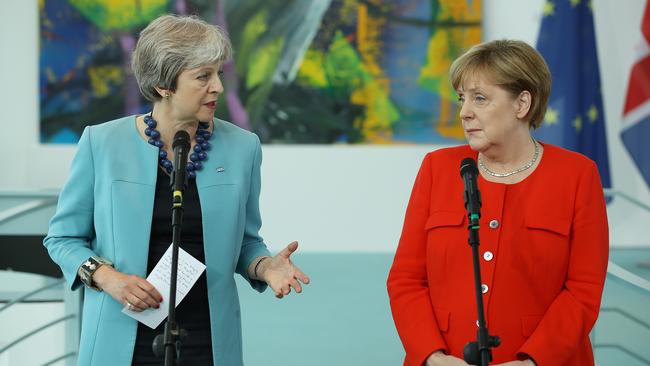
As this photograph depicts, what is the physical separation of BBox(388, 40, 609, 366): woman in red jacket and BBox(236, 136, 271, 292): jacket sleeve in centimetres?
35

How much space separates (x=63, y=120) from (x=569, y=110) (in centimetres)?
405

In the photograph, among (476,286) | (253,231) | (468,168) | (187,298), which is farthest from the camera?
(253,231)

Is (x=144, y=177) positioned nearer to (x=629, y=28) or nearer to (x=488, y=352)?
(x=488, y=352)

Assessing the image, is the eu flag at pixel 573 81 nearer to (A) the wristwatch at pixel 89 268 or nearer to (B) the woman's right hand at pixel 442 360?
(B) the woman's right hand at pixel 442 360

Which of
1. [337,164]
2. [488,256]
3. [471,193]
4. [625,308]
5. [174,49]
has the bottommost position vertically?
[625,308]

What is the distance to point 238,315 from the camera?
7.72ft

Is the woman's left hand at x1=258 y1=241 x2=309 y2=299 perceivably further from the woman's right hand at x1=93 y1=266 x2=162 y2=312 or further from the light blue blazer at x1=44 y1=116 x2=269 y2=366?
the woman's right hand at x1=93 y1=266 x2=162 y2=312

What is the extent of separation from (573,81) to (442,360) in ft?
17.7

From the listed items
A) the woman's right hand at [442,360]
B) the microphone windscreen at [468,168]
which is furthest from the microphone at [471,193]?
the woman's right hand at [442,360]

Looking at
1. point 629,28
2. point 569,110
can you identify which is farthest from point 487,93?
point 629,28

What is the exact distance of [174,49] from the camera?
2283mm

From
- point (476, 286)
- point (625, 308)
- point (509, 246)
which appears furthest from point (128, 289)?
point (625, 308)

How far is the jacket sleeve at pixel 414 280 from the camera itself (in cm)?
229

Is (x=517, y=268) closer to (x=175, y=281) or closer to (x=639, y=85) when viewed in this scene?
(x=175, y=281)
